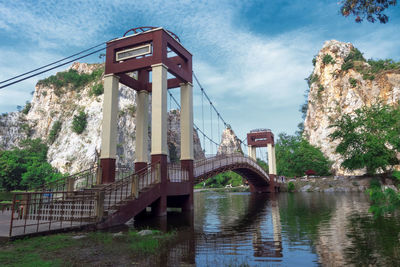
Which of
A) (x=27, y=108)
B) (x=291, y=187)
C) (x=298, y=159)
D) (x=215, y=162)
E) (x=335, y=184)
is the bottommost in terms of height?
(x=291, y=187)

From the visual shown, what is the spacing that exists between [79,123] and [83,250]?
6716 centimetres

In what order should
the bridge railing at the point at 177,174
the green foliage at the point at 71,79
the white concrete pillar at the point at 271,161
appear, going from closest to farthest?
the bridge railing at the point at 177,174
the white concrete pillar at the point at 271,161
the green foliage at the point at 71,79

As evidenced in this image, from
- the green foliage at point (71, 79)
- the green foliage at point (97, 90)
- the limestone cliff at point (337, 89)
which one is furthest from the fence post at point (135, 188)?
the green foliage at point (71, 79)

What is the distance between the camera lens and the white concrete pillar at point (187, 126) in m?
16.3

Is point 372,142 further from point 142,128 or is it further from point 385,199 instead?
point 385,199

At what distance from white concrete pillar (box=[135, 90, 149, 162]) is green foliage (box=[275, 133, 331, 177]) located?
37.0m

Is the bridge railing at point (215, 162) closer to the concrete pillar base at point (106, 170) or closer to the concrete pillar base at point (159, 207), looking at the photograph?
the concrete pillar base at point (159, 207)

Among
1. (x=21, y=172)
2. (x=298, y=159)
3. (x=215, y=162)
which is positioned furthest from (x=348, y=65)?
(x=21, y=172)

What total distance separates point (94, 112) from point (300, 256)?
70808 mm

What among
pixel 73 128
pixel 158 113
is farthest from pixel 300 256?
pixel 73 128

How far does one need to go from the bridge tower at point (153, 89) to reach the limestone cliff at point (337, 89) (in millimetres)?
44670

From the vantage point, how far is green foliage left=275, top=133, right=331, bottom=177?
→ 4766 centimetres

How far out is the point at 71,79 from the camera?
8488cm

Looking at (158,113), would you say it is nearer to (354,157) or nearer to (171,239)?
(171,239)
